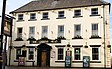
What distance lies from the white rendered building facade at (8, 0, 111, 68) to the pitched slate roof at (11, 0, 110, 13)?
26 centimetres

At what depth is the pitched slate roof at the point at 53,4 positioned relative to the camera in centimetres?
2658

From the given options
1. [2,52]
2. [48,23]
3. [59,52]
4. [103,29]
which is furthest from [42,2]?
[2,52]

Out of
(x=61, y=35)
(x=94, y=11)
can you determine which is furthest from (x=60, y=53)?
(x=94, y=11)

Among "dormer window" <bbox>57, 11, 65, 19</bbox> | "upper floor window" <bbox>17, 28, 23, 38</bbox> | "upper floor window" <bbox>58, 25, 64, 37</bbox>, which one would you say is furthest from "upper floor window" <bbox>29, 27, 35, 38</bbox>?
"dormer window" <bbox>57, 11, 65, 19</bbox>

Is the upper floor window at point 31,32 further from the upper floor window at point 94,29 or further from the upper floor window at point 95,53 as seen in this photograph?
the upper floor window at point 95,53

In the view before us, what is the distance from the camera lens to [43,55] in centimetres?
2733

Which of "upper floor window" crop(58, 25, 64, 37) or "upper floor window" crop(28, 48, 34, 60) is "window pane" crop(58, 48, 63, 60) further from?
"upper floor window" crop(28, 48, 34, 60)

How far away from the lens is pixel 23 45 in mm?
28562

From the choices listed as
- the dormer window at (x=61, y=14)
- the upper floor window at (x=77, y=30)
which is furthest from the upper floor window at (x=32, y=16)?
the upper floor window at (x=77, y=30)

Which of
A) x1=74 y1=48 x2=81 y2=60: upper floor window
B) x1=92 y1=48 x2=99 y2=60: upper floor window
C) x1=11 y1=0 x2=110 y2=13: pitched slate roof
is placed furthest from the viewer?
x1=11 y1=0 x2=110 y2=13: pitched slate roof

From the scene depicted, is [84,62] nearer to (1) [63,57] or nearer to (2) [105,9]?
(1) [63,57]

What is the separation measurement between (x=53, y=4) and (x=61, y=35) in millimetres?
5147

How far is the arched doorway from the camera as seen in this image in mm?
26797

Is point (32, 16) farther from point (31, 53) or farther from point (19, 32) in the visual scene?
point (31, 53)
